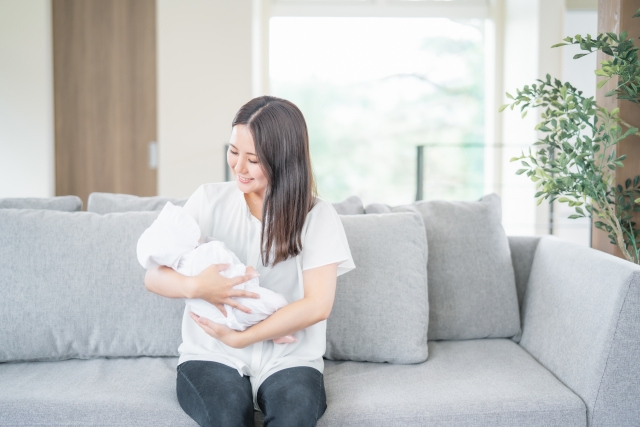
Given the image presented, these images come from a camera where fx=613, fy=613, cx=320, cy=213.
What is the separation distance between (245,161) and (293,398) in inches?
21.5

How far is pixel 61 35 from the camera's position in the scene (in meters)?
4.05

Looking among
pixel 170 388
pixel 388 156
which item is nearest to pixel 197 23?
pixel 388 156

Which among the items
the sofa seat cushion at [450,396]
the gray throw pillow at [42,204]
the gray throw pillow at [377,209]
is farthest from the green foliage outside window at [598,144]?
the gray throw pillow at [42,204]

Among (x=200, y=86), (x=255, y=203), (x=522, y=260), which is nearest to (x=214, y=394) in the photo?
(x=255, y=203)

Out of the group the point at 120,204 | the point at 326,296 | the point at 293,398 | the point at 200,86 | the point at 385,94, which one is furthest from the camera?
the point at 385,94

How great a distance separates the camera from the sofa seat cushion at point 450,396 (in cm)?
145

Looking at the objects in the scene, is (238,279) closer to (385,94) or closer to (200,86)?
(200,86)

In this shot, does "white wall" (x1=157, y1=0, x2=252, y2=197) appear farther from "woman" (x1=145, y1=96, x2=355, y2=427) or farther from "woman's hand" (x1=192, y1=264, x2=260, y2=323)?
"woman's hand" (x1=192, y1=264, x2=260, y2=323)

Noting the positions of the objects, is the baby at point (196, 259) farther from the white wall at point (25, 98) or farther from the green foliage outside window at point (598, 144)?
the white wall at point (25, 98)

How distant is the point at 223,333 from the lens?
55.1 inches

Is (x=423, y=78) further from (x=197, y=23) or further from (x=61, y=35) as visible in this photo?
(x=61, y=35)

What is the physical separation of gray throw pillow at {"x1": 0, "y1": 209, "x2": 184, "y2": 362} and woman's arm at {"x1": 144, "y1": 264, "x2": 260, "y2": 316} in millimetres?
374

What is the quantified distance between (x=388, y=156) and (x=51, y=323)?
458cm

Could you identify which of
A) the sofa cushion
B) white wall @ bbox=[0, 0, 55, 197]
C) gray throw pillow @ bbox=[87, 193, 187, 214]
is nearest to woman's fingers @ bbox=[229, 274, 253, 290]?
the sofa cushion
